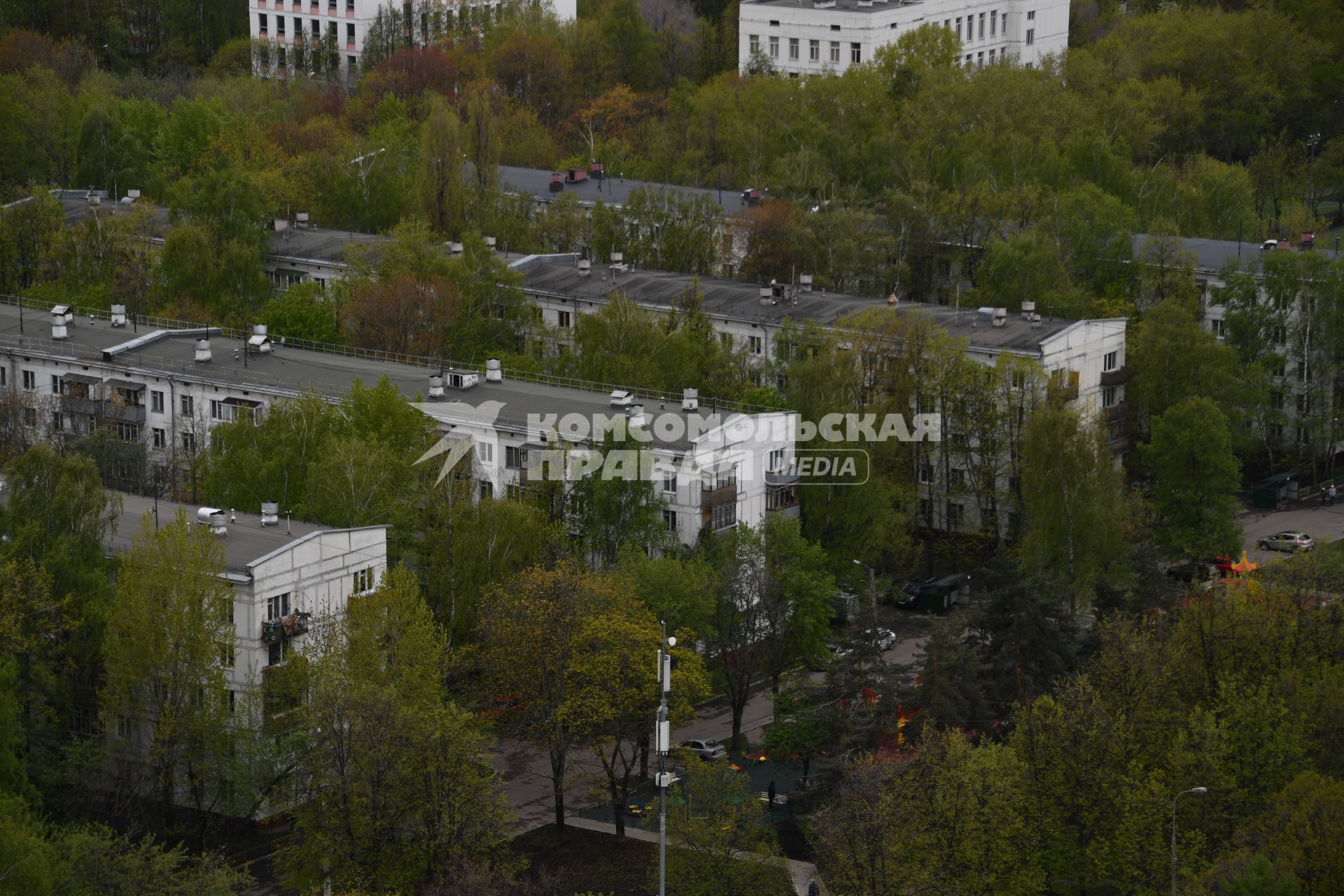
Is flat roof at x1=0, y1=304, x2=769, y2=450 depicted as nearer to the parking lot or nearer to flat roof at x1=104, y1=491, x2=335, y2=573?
flat roof at x1=104, y1=491, x2=335, y2=573

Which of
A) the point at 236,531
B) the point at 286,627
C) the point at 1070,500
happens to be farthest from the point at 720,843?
the point at 1070,500

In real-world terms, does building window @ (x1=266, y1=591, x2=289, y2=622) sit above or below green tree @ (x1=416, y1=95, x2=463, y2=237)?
below

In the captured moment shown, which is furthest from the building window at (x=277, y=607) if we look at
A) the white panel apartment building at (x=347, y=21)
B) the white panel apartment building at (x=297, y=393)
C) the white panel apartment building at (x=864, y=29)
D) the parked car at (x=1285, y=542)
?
the white panel apartment building at (x=347, y=21)

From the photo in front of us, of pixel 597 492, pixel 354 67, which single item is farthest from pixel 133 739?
pixel 354 67

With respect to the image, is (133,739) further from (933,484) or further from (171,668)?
(933,484)
